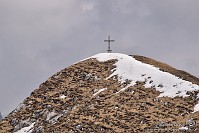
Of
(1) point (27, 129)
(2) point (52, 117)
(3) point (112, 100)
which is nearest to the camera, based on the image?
(3) point (112, 100)

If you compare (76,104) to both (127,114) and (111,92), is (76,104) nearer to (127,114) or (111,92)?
(111,92)

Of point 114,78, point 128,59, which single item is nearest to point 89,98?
point 114,78

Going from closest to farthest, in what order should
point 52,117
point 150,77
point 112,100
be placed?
point 112,100, point 52,117, point 150,77

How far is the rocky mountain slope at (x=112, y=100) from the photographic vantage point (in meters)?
43.4

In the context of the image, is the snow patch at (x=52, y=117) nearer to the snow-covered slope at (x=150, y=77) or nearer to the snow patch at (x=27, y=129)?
the snow patch at (x=27, y=129)

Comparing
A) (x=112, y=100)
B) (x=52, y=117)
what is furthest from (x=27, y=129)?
(x=112, y=100)

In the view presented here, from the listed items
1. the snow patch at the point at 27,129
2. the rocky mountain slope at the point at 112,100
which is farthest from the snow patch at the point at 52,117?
the snow patch at the point at 27,129

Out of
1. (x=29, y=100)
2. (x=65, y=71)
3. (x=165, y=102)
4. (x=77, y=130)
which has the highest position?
(x=65, y=71)

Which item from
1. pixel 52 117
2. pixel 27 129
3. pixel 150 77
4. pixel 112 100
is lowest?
pixel 27 129

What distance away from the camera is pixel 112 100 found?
50.3m

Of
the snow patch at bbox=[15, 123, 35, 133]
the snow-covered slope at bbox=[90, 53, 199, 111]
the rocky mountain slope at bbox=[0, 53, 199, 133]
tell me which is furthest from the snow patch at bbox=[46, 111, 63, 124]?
the snow-covered slope at bbox=[90, 53, 199, 111]

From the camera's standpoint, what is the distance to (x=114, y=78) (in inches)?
2242

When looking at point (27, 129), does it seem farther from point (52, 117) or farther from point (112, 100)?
point (112, 100)

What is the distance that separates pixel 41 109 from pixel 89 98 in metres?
7.27
